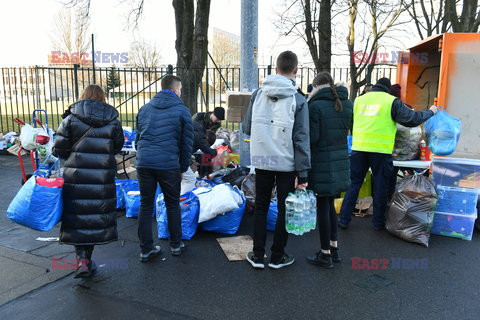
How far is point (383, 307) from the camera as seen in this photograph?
10.4 feet

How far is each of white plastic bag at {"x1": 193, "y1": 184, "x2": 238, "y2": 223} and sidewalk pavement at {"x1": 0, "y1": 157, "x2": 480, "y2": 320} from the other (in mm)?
308

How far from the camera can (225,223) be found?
15.4ft

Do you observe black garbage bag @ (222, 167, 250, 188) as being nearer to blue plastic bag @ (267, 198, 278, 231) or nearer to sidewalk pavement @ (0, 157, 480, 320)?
blue plastic bag @ (267, 198, 278, 231)

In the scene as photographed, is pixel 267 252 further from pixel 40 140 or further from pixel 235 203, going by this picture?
pixel 40 140

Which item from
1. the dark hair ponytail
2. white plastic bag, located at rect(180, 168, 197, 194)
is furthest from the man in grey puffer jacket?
white plastic bag, located at rect(180, 168, 197, 194)

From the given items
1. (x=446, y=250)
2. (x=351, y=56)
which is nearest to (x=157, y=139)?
(x=446, y=250)

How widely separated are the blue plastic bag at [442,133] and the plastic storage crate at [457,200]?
45 centimetres

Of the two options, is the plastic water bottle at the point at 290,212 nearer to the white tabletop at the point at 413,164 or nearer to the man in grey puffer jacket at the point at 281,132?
the man in grey puffer jacket at the point at 281,132

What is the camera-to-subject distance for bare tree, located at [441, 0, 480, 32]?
11375 mm

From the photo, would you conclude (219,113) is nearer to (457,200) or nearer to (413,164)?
(413,164)

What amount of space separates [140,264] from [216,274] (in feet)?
2.58

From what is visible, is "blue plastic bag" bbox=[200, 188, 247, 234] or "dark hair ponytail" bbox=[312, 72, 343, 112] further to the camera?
"blue plastic bag" bbox=[200, 188, 247, 234]

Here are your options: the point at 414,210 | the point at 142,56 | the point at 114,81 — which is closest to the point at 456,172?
the point at 414,210

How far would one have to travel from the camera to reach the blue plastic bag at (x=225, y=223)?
15.3ft
